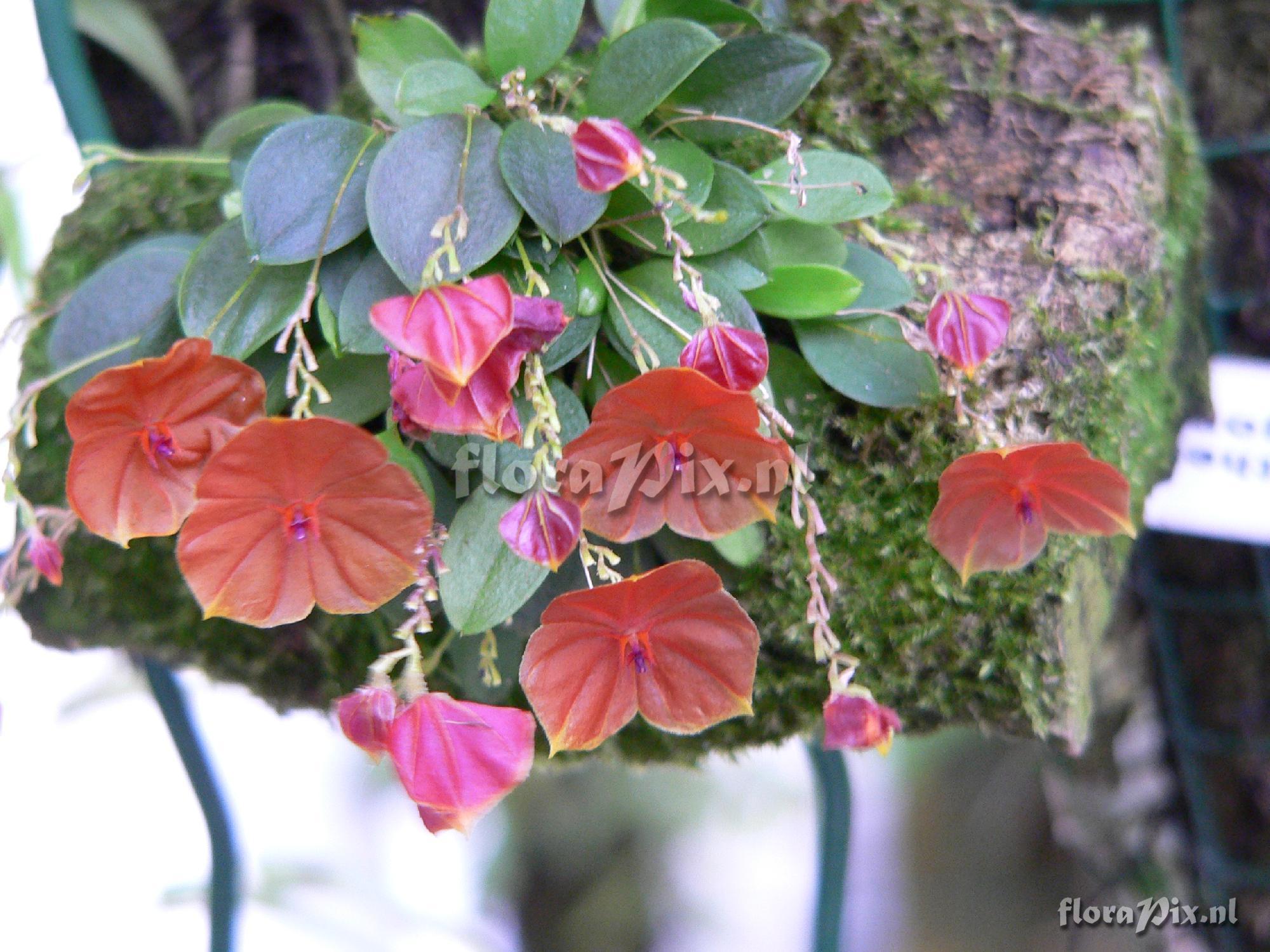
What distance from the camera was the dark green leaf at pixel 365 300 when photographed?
0.57m

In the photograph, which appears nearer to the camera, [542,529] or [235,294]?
[542,529]

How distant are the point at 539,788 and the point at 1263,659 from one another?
1221 millimetres

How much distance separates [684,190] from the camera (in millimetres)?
610

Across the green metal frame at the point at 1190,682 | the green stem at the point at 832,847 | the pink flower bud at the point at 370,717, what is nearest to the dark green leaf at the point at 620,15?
the pink flower bud at the point at 370,717

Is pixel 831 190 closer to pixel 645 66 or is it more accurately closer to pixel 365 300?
pixel 645 66

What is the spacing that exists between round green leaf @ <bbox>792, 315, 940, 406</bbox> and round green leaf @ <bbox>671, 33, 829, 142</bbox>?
0.50 ft

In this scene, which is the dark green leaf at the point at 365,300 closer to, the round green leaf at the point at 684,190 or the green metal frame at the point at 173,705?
the round green leaf at the point at 684,190

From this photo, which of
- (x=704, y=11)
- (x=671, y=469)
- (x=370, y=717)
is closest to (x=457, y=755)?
(x=370, y=717)

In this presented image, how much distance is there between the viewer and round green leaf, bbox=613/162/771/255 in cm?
62

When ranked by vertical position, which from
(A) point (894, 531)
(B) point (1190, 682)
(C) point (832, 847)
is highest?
(A) point (894, 531)

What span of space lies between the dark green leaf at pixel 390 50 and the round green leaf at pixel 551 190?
135 millimetres

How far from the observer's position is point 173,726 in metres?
0.96

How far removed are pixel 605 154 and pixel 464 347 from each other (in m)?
0.13

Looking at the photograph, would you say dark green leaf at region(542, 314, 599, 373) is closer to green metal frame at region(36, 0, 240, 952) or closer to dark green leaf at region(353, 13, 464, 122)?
dark green leaf at region(353, 13, 464, 122)
